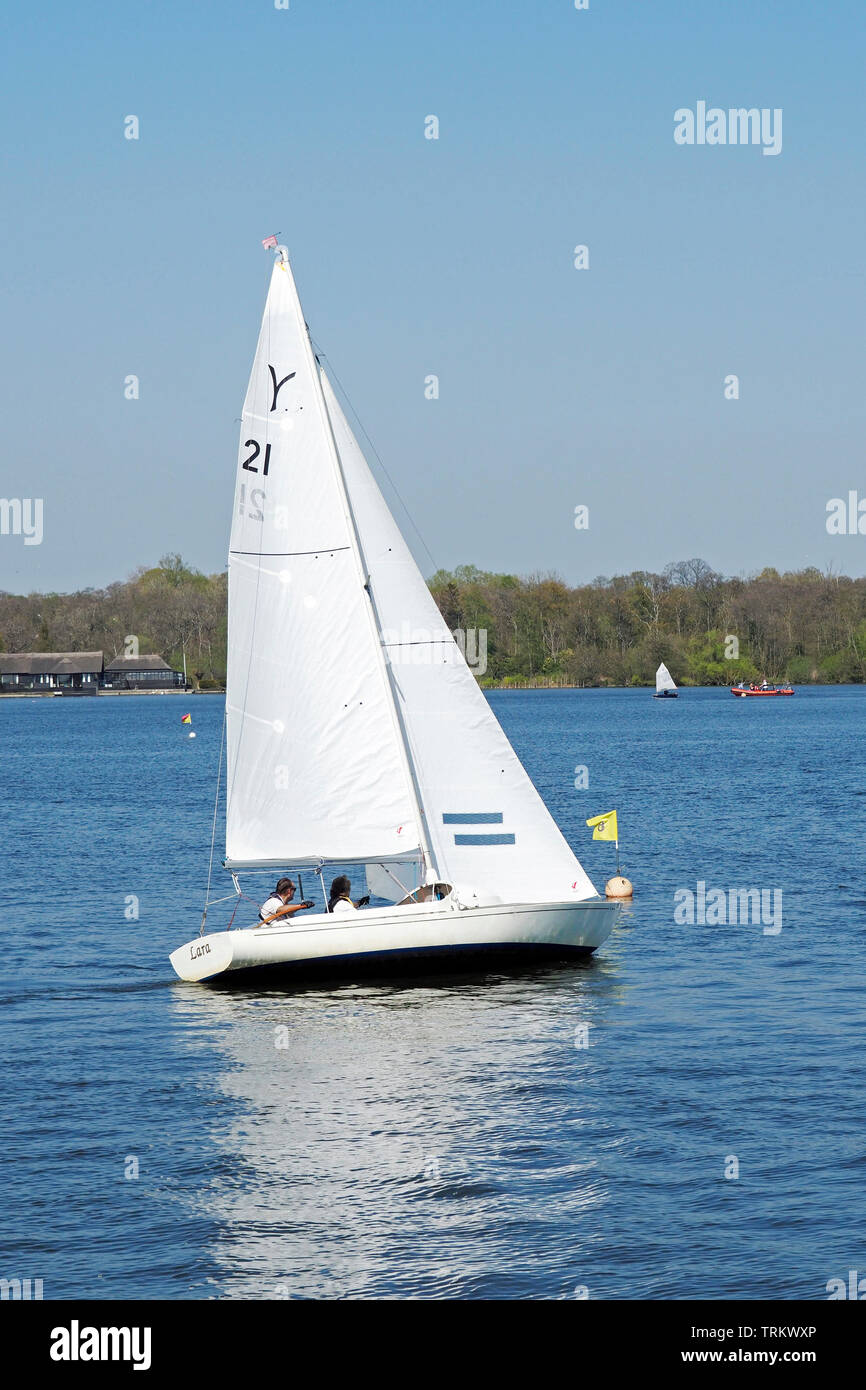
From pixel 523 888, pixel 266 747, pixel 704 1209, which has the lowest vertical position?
pixel 704 1209

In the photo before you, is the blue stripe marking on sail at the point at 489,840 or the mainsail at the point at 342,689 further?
the blue stripe marking on sail at the point at 489,840

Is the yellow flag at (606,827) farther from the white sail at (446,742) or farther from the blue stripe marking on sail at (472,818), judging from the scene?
the blue stripe marking on sail at (472,818)

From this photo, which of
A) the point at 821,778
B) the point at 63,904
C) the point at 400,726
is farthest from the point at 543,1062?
the point at 821,778

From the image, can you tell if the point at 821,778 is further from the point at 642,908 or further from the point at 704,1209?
the point at 704,1209

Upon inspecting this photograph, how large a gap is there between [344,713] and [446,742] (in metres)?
1.87

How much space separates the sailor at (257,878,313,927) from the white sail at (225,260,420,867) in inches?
32.2

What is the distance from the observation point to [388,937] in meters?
26.1

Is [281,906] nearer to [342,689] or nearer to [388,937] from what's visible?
[388,937]

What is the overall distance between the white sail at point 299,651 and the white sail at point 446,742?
1.94 feet

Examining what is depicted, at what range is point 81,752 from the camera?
372 feet

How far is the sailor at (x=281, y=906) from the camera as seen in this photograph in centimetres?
2712

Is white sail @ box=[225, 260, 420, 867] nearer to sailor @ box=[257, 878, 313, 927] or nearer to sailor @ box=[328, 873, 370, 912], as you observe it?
sailor @ box=[257, 878, 313, 927]

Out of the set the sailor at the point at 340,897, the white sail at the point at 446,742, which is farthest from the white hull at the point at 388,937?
the white sail at the point at 446,742
